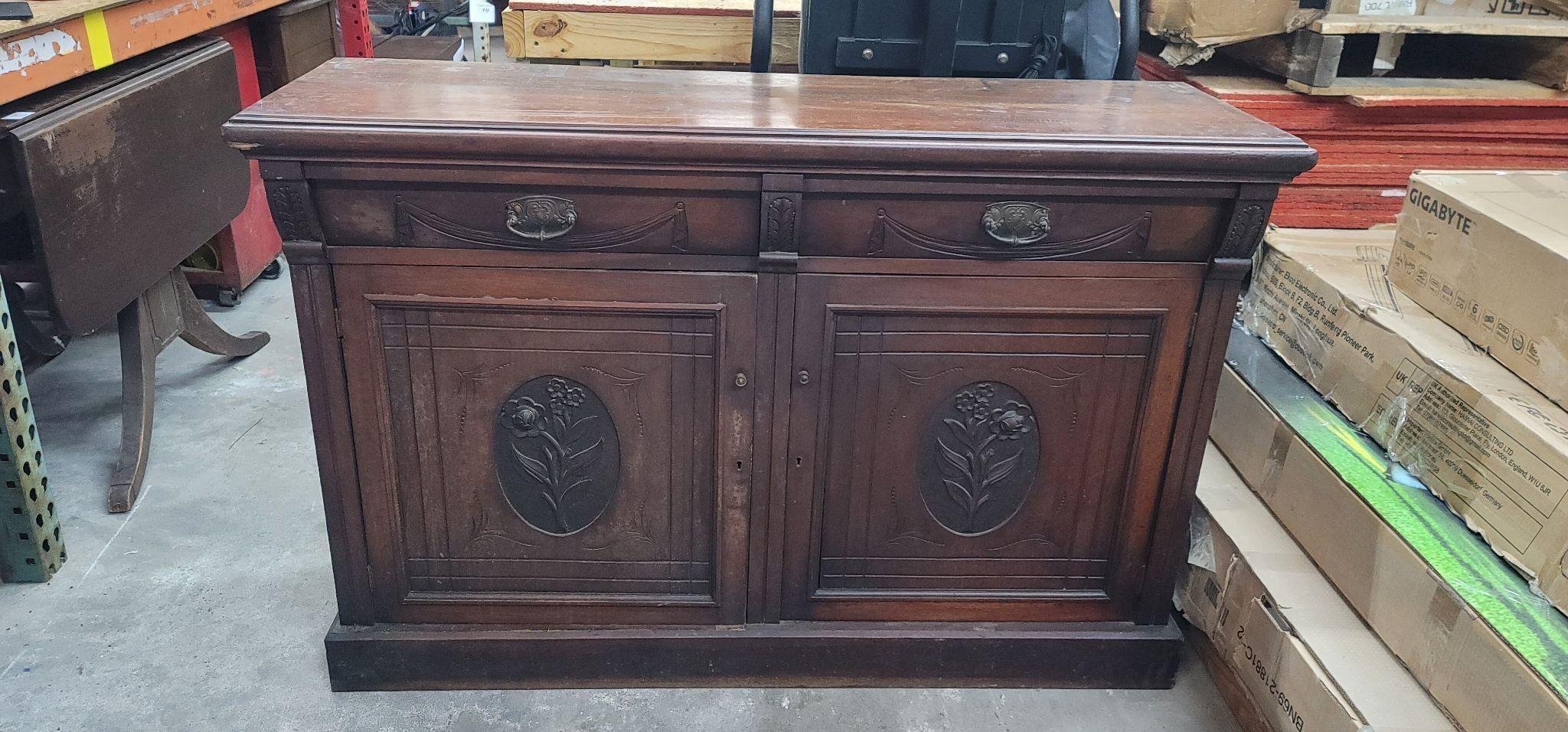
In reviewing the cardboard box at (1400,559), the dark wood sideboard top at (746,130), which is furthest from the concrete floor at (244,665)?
the dark wood sideboard top at (746,130)

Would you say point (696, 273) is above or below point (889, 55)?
below

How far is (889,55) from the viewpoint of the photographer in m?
2.02

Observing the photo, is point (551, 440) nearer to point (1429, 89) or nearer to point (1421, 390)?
point (1421, 390)

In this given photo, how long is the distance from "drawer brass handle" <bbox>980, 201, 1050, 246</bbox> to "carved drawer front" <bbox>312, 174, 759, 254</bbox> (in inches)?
12.1

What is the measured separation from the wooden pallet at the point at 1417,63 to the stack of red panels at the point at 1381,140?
38 mm

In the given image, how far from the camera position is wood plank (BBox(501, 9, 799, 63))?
230cm

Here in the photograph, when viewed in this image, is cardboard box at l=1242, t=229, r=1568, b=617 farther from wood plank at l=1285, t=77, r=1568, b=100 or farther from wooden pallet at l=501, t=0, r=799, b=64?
wooden pallet at l=501, t=0, r=799, b=64

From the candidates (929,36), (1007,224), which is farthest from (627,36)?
(1007,224)

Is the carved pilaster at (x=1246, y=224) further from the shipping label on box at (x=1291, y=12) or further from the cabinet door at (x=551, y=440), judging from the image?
the shipping label on box at (x=1291, y=12)

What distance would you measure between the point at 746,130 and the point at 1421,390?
3.54 feet

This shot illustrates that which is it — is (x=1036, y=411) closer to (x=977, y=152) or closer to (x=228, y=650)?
A: (x=977, y=152)

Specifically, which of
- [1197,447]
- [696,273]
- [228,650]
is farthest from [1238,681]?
[228,650]

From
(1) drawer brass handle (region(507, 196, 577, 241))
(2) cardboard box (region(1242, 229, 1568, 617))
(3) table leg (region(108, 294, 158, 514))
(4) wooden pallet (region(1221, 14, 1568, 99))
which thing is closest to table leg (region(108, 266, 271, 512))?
(3) table leg (region(108, 294, 158, 514))

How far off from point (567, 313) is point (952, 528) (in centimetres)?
67
